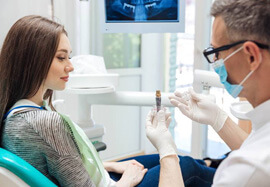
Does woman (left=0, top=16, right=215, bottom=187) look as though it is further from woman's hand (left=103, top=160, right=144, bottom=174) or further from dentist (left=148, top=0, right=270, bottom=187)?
dentist (left=148, top=0, right=270, bottom=187)

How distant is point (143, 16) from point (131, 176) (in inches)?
39.3

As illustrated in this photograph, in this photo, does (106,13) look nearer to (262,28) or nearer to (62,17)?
(62,17)

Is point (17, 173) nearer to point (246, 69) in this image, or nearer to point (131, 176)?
point (131, 176)

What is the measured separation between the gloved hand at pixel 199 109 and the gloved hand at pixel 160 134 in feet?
0.34

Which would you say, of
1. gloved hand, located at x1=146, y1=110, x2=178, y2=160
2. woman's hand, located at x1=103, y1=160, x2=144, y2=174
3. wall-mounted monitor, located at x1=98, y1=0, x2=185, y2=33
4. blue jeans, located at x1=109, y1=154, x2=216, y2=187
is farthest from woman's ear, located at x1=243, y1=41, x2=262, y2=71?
wall-mounted monitor, located at x1=98, y1=0, x2=185, y2=33

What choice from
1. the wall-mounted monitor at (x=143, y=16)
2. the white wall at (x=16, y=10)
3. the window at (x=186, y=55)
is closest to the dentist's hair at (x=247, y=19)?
the wall-mounted monitor at (x=143, y=16)

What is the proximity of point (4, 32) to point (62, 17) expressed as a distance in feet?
1.53

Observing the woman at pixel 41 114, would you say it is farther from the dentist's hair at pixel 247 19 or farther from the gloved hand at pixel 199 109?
the dentist's hair at pixel 247 19

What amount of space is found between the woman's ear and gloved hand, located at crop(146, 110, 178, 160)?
1.75 feet

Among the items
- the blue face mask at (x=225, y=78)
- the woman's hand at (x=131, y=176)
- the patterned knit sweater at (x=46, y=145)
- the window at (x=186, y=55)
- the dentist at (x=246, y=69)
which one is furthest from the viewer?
the window at (x=186, y=55)

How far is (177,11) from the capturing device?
1981mm

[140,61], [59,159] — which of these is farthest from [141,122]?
[59,159]

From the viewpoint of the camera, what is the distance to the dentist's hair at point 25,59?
3.98 feet

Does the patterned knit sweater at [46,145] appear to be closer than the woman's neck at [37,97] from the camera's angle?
Yes
